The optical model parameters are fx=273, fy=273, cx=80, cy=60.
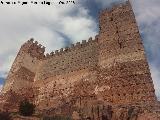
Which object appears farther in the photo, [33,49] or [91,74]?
[33,49]

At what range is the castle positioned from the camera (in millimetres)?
22828

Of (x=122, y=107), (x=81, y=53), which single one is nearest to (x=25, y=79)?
(x=81, y=53)

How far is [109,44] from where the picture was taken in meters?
27.2

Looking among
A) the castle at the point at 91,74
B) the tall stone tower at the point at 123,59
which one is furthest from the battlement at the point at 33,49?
the tall stone tower at the point at 123,59

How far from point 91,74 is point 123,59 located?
373 cm

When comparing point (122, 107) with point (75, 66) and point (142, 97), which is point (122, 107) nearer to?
point (142, 97)

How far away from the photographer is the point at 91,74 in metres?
26.9

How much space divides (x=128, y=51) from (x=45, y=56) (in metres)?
13.8

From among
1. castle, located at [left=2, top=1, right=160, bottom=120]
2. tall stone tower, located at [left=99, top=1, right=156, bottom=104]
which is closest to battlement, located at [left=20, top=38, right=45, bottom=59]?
castle, located at [left=2, top=1, right=160, bottom=120]

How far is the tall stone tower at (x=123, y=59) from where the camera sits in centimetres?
2262

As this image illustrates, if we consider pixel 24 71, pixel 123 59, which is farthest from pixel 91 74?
pixel 24 71

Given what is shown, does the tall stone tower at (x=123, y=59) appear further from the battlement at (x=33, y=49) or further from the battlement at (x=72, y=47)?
the battlement at (x=33, y=49)

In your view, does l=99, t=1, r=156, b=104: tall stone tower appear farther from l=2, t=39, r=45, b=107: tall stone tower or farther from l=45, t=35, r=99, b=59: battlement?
l=2, t=39, r=45, b=107: tall stone tower

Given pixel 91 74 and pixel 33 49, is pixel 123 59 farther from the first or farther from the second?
pixel 33 49
